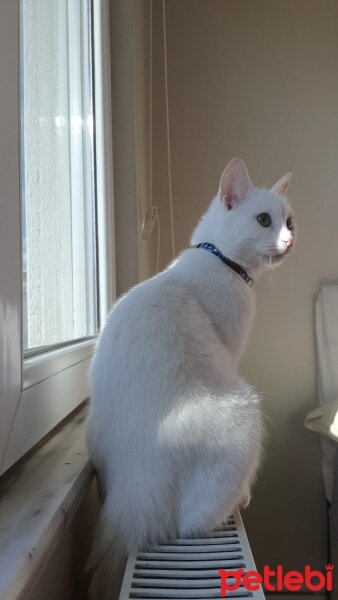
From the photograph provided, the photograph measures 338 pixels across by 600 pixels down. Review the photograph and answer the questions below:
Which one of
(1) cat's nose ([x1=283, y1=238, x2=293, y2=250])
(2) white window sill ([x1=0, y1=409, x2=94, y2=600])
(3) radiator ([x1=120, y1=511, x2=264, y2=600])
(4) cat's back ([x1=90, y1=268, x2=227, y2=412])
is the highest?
(1) cat's nose ([x1=283, y1=238, x2=293, y2=250])

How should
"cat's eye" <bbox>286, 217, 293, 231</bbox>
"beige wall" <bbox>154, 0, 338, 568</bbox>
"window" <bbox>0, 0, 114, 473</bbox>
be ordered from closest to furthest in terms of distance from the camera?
1. "window" <bbox>0, 0, 114, 473</bbox>
2. "cat's eye" <bbox>286, 217, 293, 231</bbox>
3. "beige wall" <bbox>154, 0, 338, 568</bbox>

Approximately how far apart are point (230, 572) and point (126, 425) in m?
0.16

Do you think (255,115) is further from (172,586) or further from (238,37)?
(172,586)

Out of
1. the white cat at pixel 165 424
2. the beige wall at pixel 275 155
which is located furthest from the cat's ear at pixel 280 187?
the beige wall at pixel 275 155

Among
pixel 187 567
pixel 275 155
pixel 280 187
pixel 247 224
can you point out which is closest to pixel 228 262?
pixel 247 224

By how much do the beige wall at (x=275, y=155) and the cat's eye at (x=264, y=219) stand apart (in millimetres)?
755

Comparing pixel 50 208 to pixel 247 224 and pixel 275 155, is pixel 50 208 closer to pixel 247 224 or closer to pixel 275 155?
pixel 247 224

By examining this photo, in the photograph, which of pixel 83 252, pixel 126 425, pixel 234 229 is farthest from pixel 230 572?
pixel 83 252

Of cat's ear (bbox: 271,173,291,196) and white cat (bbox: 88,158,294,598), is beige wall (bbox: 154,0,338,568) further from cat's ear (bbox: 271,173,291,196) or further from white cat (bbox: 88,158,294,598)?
white cat (bbox: 88,158,294,598)

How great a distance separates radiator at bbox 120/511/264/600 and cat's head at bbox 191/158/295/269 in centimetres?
37

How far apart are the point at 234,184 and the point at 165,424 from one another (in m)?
0.40

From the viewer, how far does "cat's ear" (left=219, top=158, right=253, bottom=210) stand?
29.1 inches

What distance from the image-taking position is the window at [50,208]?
0.45 meters

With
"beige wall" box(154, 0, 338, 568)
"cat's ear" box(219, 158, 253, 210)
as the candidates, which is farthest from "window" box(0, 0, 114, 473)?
"beige wall" box(154, 0, 338, 568)
